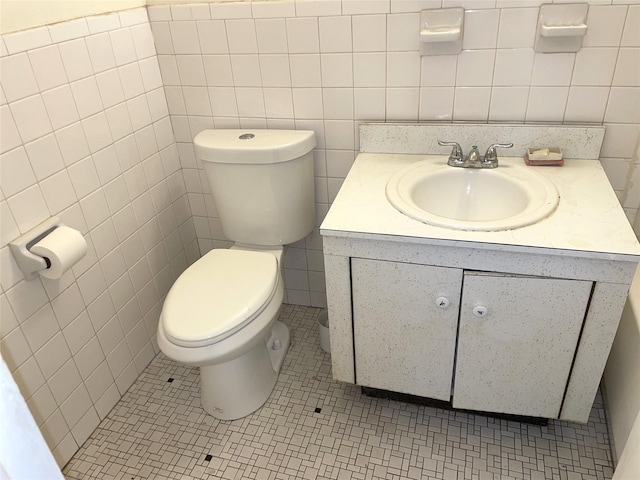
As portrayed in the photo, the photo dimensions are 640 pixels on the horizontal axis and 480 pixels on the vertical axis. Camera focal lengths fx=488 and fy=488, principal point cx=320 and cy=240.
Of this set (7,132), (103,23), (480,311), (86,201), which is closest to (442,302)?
(480,311)

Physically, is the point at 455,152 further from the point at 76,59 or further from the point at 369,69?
the point at 76,59

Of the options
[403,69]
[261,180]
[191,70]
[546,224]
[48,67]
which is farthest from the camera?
[191,70]

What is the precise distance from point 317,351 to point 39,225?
1.10 metres

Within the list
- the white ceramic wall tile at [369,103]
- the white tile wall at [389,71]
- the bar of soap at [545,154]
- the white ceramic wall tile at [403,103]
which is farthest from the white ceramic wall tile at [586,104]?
the white ceramic wall tile at [369,103]

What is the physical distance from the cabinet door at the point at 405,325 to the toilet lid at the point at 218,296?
0.33m

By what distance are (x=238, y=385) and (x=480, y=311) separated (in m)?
0.85

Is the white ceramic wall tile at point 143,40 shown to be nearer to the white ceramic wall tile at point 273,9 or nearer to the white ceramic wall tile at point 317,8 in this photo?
the white ceramic wall tile at point 273,9

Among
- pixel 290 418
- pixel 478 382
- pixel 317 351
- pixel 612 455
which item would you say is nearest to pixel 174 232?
pixel 317 351

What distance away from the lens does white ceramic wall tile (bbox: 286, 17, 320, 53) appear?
1.61 meters

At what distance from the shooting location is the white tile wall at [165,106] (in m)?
1.39

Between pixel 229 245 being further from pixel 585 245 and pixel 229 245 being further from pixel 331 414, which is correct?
pixel 585 245

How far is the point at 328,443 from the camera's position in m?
1.60

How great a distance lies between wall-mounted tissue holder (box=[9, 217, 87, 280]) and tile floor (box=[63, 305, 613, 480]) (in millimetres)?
661

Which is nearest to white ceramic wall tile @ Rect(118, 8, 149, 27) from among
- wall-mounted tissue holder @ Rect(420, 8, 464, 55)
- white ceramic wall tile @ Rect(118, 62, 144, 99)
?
white ceramic wall tile @ Rect(118, 62, 144, 99)
